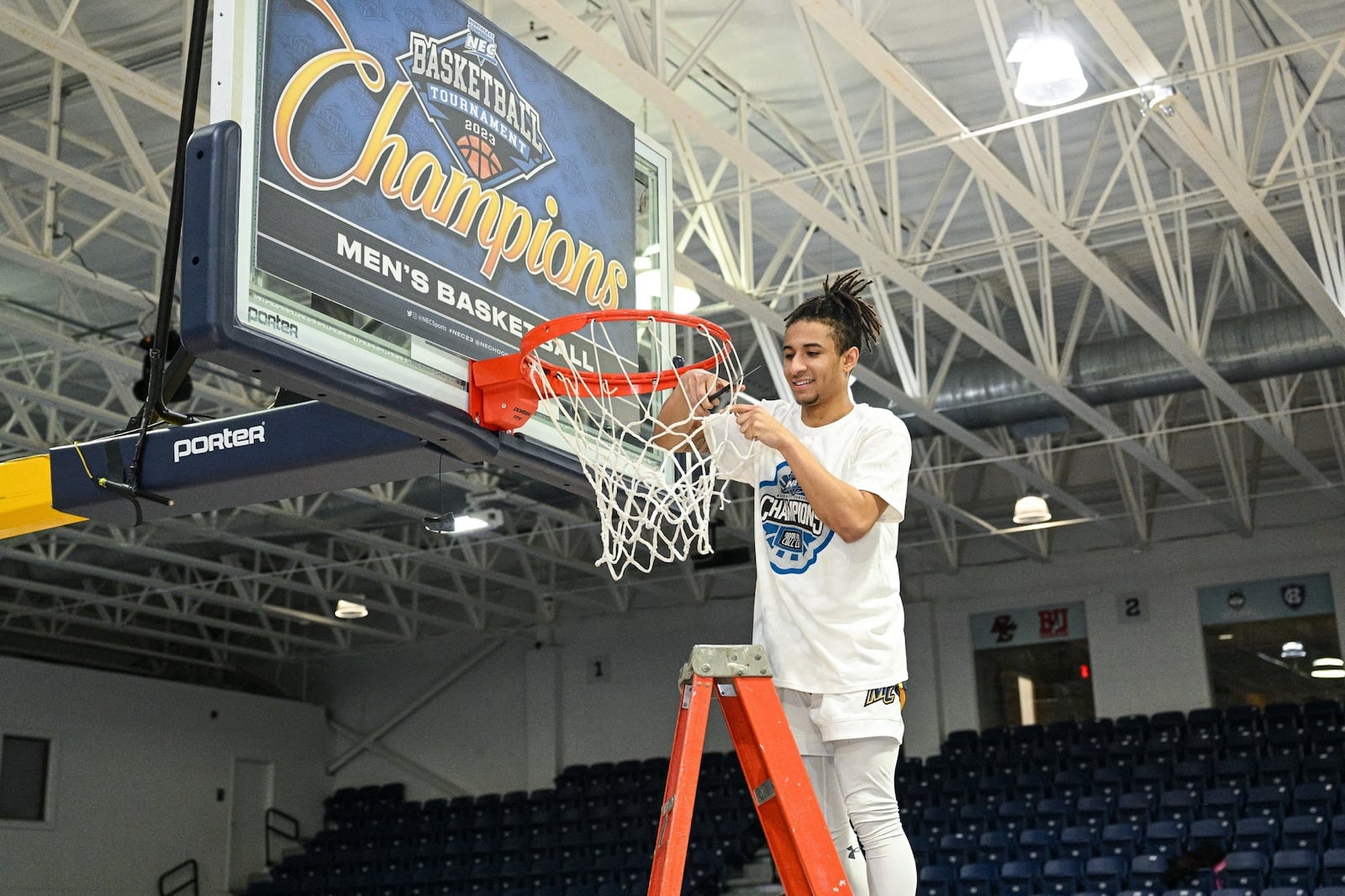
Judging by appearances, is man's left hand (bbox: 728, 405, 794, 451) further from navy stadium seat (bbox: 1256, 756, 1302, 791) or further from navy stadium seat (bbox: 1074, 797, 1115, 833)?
navy stadium seat (bbox: 1256, 756, 1302, 791)

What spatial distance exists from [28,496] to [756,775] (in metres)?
3.52

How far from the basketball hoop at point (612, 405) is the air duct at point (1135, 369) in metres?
11.0

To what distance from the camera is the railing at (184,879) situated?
25.0m

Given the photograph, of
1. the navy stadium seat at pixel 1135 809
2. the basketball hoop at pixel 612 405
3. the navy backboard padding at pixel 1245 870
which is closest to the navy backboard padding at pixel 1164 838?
the navy stadium seat at pixel 1135 809

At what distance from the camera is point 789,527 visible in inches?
154

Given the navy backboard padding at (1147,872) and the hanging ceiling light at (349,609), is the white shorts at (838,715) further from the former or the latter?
the hanging ceiling light at (349,609)

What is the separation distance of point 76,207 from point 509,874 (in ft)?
40.5

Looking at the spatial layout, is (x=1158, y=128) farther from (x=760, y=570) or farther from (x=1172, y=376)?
(x=760, y=570)

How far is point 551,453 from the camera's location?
5098 mm

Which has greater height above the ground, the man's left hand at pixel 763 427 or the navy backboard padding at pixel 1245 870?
the man's left hand at pixel 763 427

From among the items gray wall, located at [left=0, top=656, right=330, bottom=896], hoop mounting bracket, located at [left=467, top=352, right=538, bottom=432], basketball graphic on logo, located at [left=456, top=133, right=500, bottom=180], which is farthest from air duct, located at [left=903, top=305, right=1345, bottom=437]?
gray wall, located at [left=0, top=656, right=330, bottom=896]

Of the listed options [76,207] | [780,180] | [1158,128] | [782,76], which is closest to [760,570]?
[780,180]

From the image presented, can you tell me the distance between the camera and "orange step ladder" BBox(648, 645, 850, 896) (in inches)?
127

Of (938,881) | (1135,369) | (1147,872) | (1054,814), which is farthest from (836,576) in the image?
(1054,814)
